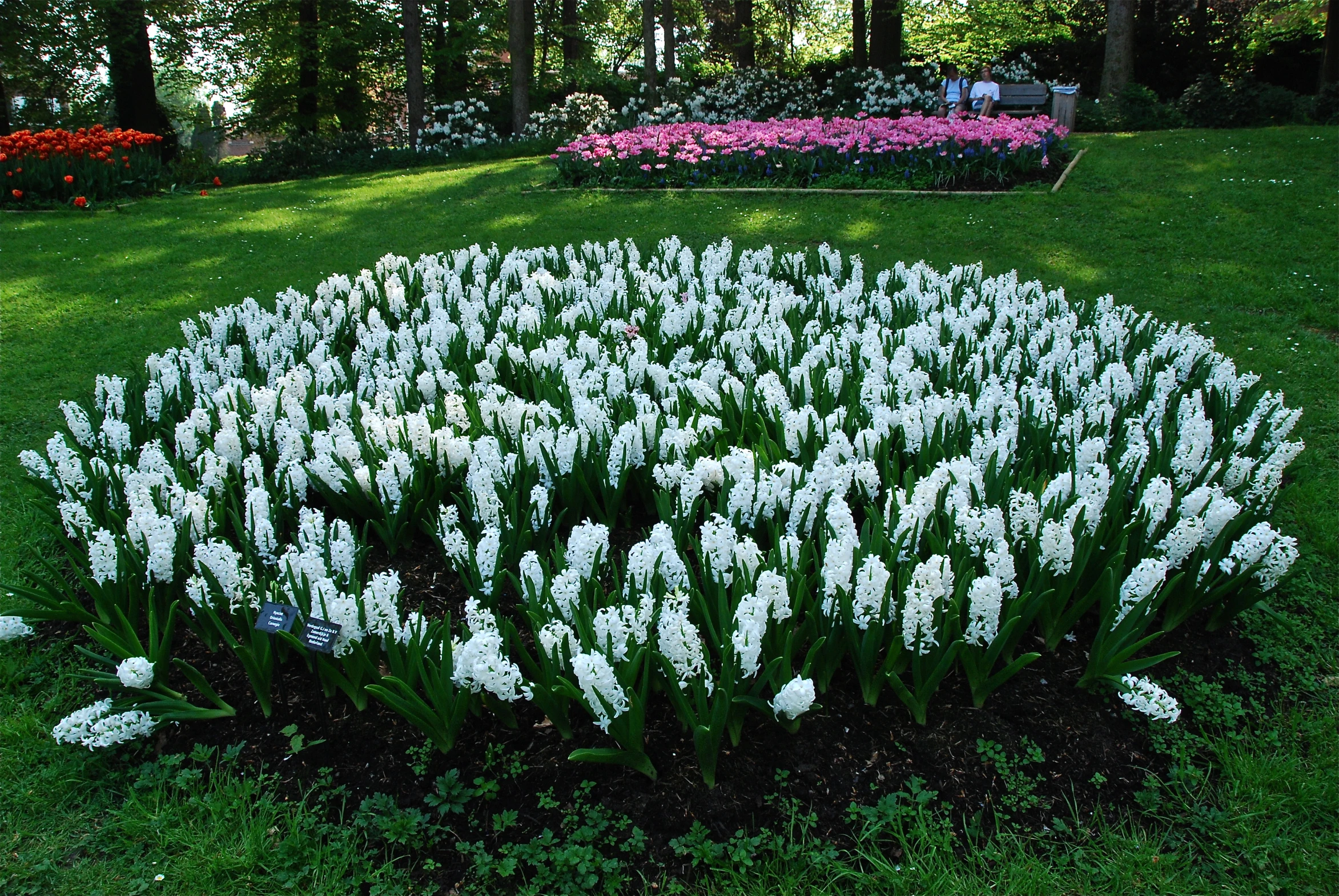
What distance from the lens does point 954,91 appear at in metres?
13.2

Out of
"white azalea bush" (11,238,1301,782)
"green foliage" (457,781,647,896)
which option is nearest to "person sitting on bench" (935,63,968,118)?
"white azalea bush" (11,238,1301,782)

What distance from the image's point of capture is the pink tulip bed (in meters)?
10.7

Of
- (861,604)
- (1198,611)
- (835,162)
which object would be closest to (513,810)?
(861,604)

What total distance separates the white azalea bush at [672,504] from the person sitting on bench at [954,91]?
346 inches

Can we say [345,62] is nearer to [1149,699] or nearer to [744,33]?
[744,33]

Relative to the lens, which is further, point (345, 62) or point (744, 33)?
point (744, 33)

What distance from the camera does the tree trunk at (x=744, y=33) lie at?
79.3 ft

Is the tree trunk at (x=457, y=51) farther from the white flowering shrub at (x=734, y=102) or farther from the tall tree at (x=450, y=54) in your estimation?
the white flowering shrub at (x=734, y=102)

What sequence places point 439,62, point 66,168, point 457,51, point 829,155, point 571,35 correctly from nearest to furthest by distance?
point 829,155 → point 66,168 → point 571,35 → point 457,51 → point 439,62

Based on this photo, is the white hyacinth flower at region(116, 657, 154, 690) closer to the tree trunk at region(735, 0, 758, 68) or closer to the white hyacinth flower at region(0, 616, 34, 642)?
the white hyacinth flower at region(0, 616, 34, 642)

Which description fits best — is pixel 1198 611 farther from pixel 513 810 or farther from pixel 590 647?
pixel 513 810

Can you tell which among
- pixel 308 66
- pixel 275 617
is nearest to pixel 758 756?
pixel 275 617

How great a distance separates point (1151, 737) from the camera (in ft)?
9.11

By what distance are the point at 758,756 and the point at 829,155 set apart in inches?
399
